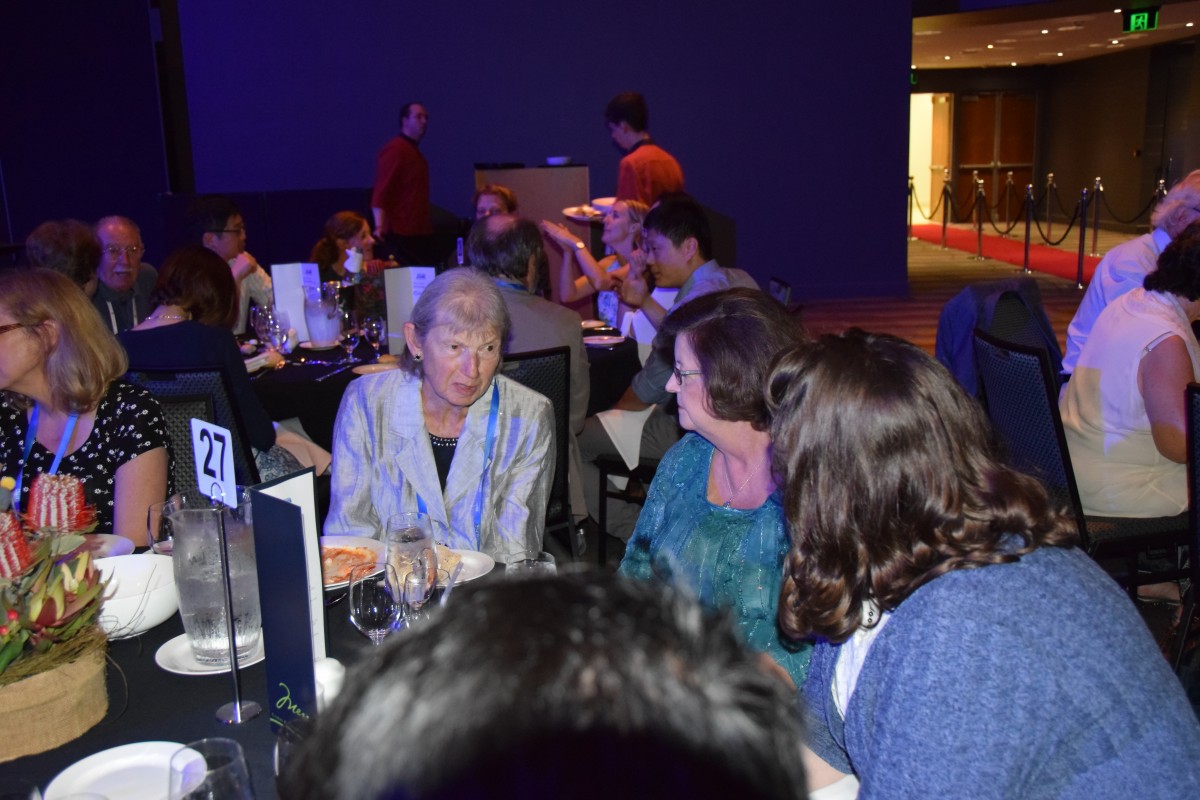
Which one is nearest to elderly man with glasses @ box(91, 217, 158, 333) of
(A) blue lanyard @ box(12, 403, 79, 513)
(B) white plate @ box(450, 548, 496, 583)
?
(A) blue lanyard @ box(12, 403, 79, 513)

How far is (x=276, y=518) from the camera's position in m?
1.36

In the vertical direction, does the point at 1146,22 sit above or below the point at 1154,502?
above

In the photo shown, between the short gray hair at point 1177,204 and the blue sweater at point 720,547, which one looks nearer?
the blue sweater at point 720,547

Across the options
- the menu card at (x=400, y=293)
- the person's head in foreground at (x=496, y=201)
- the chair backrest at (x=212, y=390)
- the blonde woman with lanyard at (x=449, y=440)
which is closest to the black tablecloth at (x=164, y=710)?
the blonde woman with lanyard at (x=449, y=440)

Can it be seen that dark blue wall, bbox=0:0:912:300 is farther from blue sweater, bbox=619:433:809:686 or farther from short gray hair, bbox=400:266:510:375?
blue sweater, bbox=619:433:809:686

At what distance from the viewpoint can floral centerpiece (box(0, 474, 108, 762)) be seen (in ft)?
4.53

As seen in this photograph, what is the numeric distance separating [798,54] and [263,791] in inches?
414

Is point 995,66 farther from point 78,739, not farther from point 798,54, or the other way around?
point 78,739

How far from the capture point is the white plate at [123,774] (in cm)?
Answer: 134

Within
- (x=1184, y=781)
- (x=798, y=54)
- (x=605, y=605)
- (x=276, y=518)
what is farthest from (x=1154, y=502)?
(x=798, y=54)

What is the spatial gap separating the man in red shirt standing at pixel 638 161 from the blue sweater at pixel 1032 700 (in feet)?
20.3

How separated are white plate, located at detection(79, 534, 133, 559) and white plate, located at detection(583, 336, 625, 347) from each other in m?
2.80

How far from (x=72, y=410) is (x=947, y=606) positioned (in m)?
2.16

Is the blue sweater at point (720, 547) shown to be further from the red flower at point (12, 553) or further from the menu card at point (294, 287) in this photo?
the menu card at point (294, 287)
